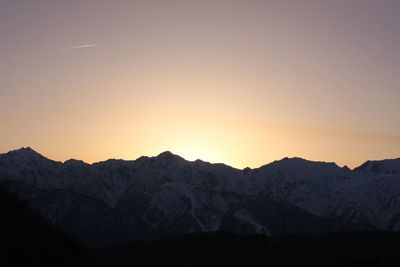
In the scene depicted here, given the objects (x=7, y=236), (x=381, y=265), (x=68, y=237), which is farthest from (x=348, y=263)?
(x=7, y=236)

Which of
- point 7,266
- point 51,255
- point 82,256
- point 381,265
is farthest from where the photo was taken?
point 381,265

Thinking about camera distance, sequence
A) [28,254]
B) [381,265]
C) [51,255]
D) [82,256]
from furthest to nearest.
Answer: [381,265], [82,256], [51,255], [28,254]

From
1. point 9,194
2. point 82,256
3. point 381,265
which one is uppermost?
point 9,194

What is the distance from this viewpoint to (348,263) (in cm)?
17762

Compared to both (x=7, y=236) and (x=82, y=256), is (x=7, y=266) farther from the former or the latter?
(x=82, y=256)

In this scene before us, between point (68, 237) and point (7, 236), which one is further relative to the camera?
point (68, 237)

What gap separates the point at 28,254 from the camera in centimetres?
5278

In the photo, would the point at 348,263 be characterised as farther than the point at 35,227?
Yes

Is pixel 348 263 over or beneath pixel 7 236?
beneath

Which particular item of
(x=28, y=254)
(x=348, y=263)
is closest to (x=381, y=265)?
(x=348, y=263)

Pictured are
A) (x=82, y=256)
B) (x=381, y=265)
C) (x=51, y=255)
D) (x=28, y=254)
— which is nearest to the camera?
(x=28, y=254)

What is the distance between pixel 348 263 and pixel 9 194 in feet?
429

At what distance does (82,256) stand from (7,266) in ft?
62.6

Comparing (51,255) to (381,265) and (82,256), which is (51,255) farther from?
(381,265)
